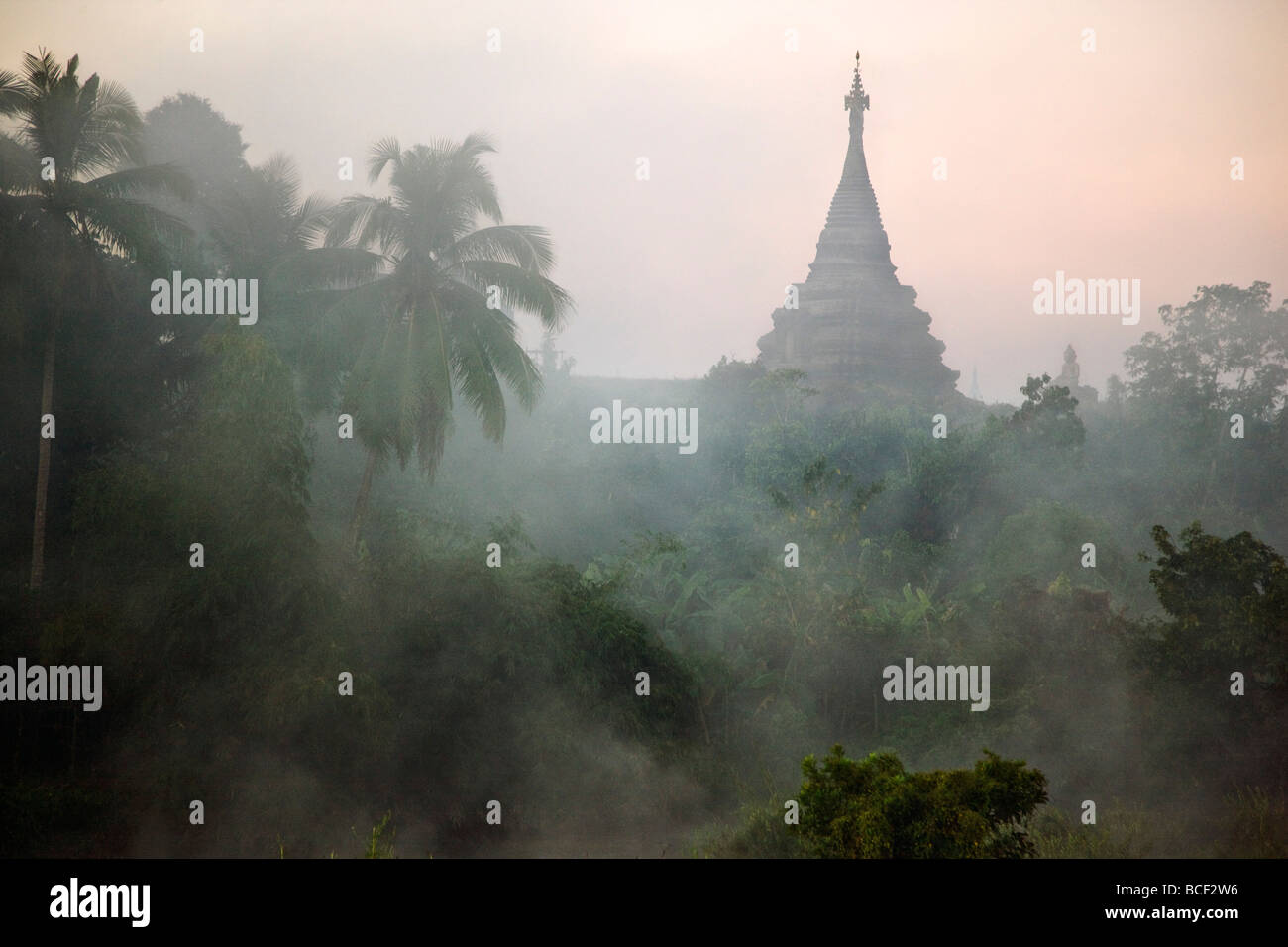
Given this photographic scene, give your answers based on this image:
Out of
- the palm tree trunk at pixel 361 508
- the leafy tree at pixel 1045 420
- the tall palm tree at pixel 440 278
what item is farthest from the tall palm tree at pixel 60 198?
the leafy tree at pixel 1045 420

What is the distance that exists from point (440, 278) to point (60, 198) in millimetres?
5426

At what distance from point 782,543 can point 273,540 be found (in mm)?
10856

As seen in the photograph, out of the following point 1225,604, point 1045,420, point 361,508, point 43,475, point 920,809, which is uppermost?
point 1045,420

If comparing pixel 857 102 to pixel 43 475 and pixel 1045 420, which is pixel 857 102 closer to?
pixel 1045 420

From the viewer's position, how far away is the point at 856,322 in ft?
→ 133

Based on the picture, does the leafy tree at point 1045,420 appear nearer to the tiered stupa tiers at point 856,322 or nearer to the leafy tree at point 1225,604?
the tiered stupa tiers at point 856,322

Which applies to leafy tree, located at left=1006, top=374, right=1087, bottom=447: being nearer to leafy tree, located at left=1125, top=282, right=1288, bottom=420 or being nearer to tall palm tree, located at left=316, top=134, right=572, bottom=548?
leafy tree, located at left=1125, top=282, right=1288, bottom=420

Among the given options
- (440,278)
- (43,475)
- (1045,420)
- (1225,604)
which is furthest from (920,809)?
(1045,420)

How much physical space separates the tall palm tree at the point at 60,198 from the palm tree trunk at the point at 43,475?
0.02 m

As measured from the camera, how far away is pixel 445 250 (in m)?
14.9

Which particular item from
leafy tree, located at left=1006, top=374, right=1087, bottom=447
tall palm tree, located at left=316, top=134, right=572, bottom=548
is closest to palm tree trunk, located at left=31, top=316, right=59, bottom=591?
tall palm tree, located at left=316, top=134, right=572, bottom=548

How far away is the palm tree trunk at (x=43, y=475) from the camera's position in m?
12.8
